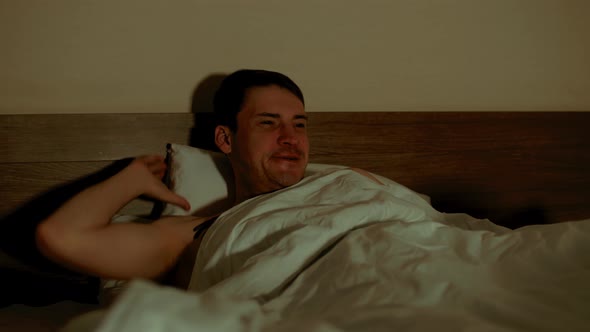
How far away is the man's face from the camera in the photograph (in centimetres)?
116

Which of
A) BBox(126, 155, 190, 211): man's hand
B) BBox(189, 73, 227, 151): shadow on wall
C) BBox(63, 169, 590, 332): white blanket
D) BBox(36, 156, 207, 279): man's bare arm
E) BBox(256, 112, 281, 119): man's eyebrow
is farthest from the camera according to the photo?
BBox(189, 73, 227, 151): shadow on wall

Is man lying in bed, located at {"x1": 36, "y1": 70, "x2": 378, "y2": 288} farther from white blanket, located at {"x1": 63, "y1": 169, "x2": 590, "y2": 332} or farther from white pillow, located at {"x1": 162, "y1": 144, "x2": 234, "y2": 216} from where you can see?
white blanket, located at {"x1": 63, "y1": 169, "x2": 590, "y2": 332}

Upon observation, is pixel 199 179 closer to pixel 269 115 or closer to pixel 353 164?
pixel 269 115

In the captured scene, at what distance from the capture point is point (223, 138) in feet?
4.13

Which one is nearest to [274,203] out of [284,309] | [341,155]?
[284,309]

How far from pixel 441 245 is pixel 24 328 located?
956 millimetres

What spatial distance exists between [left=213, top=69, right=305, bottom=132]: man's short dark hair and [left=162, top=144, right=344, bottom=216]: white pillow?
0.14 m

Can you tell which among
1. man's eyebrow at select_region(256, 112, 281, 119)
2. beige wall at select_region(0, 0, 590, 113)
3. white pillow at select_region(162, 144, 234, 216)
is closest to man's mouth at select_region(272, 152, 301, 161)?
man's eyebrow at select_region(256, 112, 281, 119)

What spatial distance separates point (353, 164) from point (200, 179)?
59 centimetres

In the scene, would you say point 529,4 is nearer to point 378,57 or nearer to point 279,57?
point 378,57

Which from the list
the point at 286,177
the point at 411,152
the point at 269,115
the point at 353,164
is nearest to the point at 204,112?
the point at 269,115

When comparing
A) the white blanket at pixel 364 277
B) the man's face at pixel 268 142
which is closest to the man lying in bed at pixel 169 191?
the man's face at pixel 268 142

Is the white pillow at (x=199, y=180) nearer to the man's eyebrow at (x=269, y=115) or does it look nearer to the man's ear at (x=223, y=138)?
the man's ear at (x=223, y=138)

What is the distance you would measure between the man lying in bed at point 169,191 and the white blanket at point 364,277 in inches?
6.3
